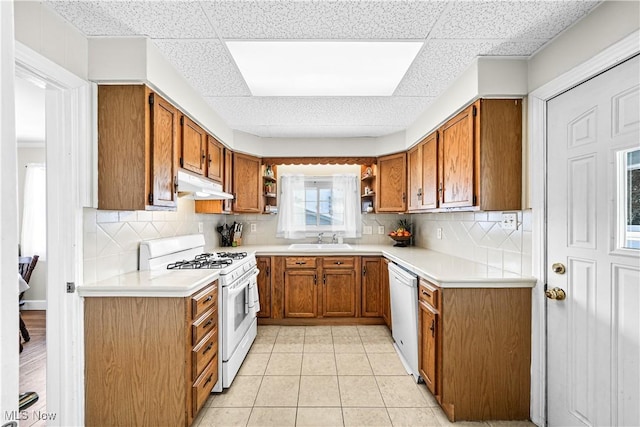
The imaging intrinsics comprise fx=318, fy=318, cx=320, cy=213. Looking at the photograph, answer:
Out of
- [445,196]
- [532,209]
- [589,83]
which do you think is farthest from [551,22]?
[445,196]

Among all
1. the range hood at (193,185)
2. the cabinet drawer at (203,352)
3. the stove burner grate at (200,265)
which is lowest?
the cabinet drawer at (203,352)

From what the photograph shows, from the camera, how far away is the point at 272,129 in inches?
139

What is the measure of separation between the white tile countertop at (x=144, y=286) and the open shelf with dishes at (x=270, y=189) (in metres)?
2.05

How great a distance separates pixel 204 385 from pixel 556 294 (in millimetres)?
2170

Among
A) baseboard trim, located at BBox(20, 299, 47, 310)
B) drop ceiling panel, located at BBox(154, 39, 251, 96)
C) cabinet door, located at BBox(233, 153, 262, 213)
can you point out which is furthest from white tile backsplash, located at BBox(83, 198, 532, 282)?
baseboard trim, located at BBox(20, 299, 47, 310)

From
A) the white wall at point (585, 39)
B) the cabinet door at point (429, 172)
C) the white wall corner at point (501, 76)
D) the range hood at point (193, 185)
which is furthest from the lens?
the cabinet door at point (429, 172)

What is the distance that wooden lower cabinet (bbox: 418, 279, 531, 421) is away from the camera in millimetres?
1940

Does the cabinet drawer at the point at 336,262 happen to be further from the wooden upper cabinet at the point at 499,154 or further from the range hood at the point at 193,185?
the wooden upper cabinet at the point at 499,154

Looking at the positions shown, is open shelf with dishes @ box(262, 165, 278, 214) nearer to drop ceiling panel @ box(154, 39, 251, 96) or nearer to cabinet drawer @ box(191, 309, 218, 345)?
drop ceiling panel @ box(154, 39, 251, 96)

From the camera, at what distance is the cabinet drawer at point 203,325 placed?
6.22ft

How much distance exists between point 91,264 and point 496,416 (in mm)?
2582

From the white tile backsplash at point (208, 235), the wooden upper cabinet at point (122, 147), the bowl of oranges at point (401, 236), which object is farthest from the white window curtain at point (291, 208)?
the wooden upper cabinet at point (122, 147)

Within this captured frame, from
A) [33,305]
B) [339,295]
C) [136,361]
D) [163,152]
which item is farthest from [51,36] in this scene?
[33,305]

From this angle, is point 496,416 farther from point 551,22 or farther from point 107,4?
point 107,4
